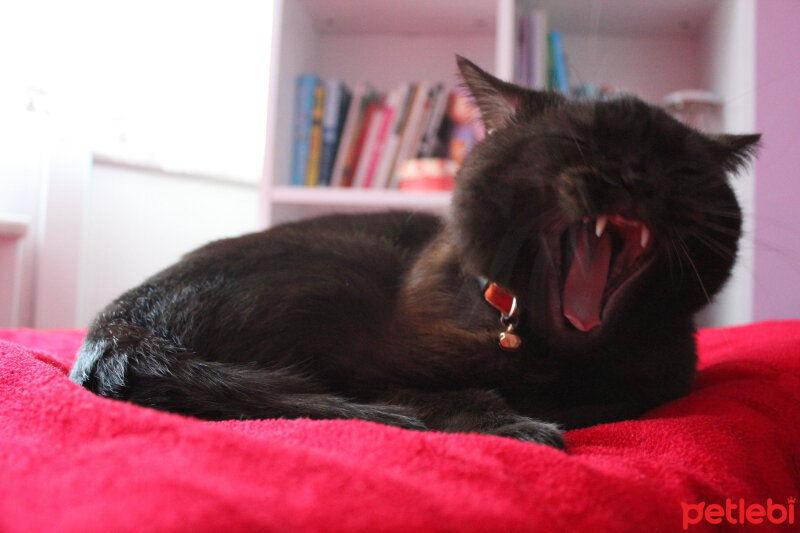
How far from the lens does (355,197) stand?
204cm

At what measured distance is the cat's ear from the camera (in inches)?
37.8

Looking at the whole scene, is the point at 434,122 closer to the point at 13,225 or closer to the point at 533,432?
the point at 13,225

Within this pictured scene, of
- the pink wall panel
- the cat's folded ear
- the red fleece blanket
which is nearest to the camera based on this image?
the red fleece blanket

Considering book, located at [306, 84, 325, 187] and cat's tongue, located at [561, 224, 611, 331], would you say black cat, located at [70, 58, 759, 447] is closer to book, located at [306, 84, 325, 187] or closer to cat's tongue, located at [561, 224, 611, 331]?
cat's tongue, located at [561, 224, 611, 331]

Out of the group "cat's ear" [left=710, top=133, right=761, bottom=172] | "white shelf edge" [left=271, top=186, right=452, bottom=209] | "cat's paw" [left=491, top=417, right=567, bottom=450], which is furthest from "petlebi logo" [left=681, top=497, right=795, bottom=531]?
"white shelf edge" [left=271, top=186, right=452, bottom=209]

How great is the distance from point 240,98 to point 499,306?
71.5 inches

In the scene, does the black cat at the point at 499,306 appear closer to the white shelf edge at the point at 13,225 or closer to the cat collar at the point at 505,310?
the cat collar at the point at 505,310

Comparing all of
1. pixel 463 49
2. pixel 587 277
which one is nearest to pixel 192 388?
pixel 587 277

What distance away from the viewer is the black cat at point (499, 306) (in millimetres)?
742

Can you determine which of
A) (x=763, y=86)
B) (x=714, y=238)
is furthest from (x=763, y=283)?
(x=714, y=238)

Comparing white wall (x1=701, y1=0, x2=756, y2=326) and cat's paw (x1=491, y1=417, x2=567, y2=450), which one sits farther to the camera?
white wall (x1=701, y1=0, x2=756, y2=326)

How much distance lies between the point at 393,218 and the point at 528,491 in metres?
0.78

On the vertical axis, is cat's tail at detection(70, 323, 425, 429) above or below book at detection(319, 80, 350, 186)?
below

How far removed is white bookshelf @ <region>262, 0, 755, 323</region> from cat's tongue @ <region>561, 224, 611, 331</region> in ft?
3.57
